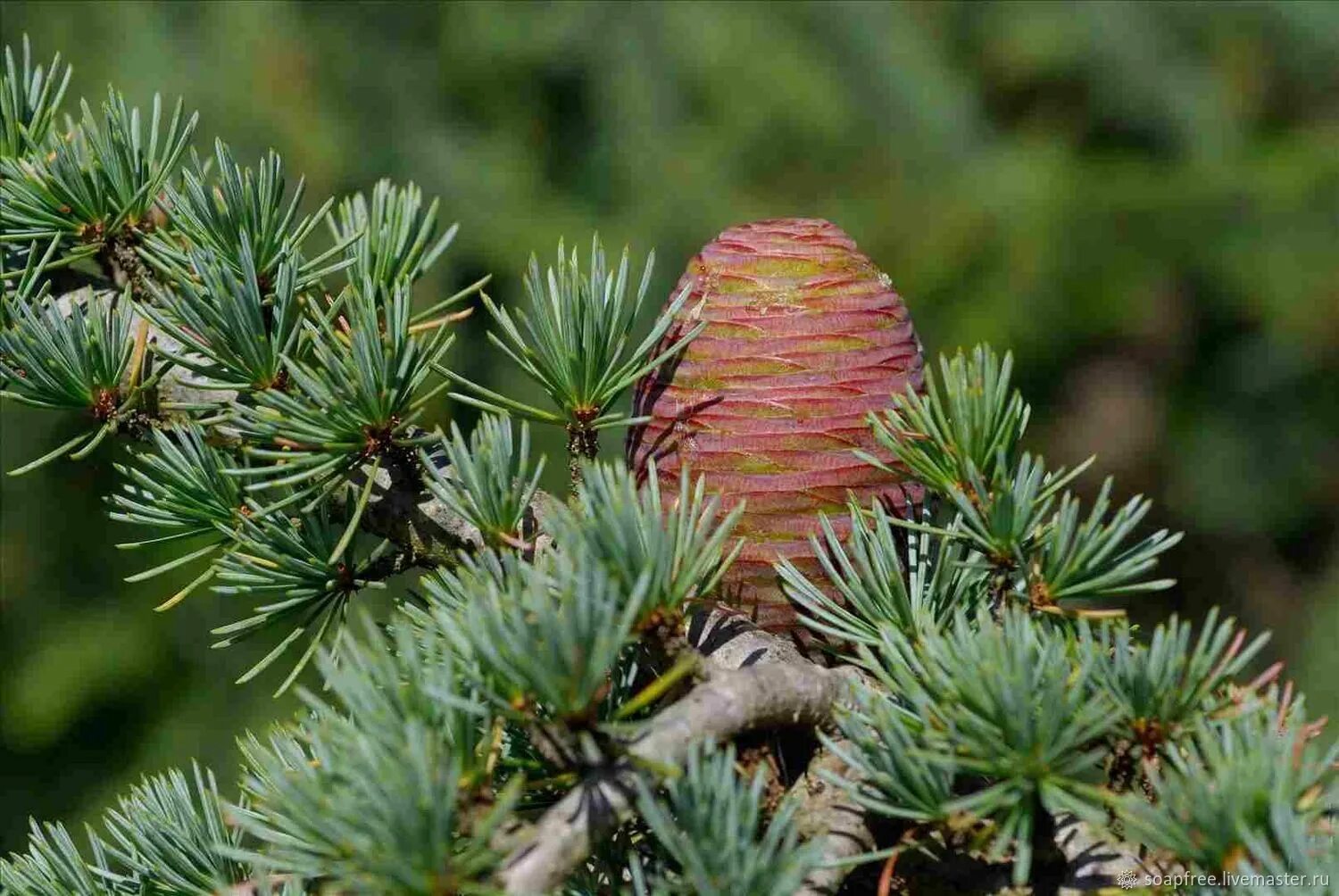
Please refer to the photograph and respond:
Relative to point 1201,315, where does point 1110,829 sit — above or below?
above

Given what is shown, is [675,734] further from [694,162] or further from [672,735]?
[694,162]

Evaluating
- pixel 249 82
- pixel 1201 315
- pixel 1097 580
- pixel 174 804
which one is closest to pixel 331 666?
pixel 174 804

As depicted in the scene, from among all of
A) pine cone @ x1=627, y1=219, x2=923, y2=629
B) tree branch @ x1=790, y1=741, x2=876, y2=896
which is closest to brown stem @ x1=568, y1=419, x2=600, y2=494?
pine cone @ x1=627, y1=219, x2=923, y2=629

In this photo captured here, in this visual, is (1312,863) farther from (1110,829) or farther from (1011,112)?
(1011,112)

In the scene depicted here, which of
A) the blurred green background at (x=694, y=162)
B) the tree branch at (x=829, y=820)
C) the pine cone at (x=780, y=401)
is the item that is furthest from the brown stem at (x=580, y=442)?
the blurred green background at (x=694, y=162)

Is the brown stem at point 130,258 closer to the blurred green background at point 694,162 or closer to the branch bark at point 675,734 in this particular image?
the branch bark at point 675,734

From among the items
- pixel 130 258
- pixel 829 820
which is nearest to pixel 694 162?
pixel 130 258
